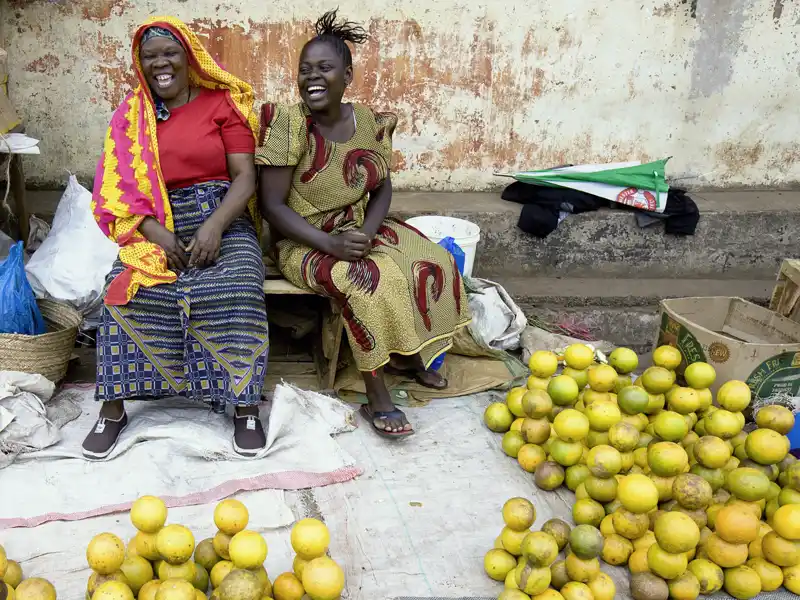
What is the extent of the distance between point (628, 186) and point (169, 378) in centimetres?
302

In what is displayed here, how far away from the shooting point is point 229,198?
10.5 ft

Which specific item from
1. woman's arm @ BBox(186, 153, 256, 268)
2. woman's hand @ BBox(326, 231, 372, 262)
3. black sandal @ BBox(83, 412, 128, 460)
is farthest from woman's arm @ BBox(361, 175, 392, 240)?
black sandal @ BBox(83, 412, 128, 460)

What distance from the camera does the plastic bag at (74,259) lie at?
371 cm

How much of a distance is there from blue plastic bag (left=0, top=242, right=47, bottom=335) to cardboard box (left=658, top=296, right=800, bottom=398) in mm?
3059

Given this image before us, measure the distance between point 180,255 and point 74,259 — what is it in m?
1.01

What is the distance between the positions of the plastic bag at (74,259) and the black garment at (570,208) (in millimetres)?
2411

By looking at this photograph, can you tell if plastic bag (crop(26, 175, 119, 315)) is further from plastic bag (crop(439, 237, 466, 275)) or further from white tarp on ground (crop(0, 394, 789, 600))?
plastic bag (crop(439, 237, 466, 275))

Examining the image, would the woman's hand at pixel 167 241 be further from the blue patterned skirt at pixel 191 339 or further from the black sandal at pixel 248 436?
the black sandal at pixel 248 436

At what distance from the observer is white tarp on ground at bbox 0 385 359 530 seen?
271cm

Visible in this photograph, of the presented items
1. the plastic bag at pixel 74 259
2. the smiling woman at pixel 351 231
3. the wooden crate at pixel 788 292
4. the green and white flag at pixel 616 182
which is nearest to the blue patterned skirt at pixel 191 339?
the smiling woman at pixel 351 231

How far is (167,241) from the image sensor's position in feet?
10.2

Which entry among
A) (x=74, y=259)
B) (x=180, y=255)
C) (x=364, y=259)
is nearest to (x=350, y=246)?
(x=364, y=259)

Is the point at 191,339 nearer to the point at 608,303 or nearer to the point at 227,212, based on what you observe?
the point at 227,212

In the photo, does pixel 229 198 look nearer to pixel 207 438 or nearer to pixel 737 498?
pixel 207 438
